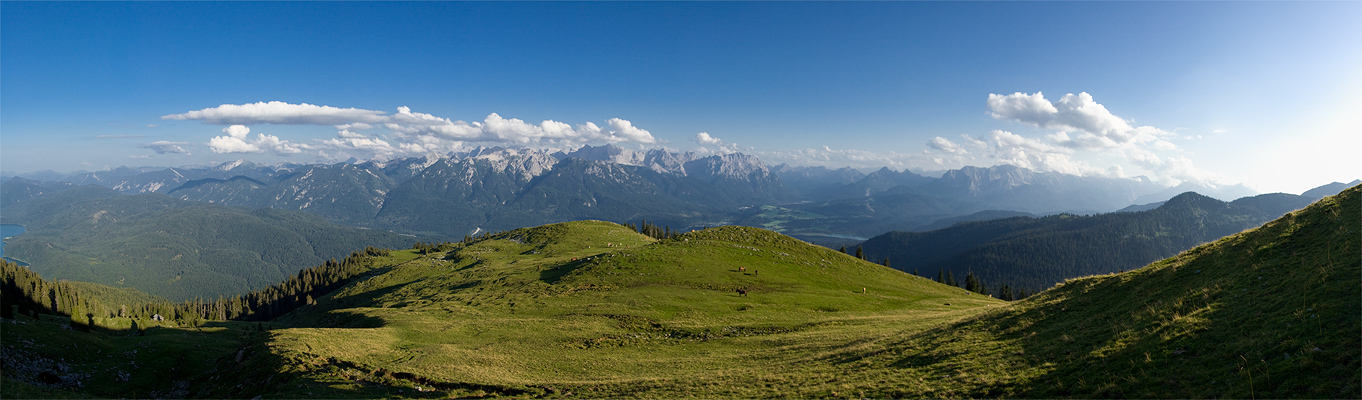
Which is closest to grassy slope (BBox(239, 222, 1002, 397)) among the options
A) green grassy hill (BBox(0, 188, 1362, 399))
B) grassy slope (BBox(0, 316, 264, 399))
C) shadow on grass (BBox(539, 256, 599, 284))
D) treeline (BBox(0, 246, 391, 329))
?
green grassy hill (BBox(0, 188, 1362, 399))

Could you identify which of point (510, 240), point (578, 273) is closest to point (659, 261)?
point (578, 273)

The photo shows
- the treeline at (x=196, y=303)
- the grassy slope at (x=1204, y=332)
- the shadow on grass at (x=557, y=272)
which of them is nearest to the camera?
the grassy slope at (x=1204, y=332)

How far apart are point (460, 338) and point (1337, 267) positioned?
52.1m

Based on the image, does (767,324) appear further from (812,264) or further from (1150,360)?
(812,264)

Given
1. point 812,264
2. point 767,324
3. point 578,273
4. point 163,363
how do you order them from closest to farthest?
point 163,363, point 767,324, point 578,273, point 812,264

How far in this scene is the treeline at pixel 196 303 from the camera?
213ft

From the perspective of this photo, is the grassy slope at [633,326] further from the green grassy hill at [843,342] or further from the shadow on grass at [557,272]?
the shadow on grass at [557,272]

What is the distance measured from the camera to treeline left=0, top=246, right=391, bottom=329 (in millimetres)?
65000

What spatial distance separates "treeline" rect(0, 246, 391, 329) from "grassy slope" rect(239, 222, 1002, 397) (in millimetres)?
35134

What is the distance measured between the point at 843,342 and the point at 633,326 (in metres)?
20.4

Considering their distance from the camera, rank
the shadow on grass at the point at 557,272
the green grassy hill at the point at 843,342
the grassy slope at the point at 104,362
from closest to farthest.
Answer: the green grassy hill at the point at 843,342, the grassy slope at the point at 104,362, the shadow on grass at the point at 557,272

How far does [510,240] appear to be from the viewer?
148m

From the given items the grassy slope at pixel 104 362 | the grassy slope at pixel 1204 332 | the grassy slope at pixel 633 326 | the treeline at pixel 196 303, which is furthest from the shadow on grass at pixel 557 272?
the treeline at pixel 196 303

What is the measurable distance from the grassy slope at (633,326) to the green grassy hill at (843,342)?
283 millimetres
